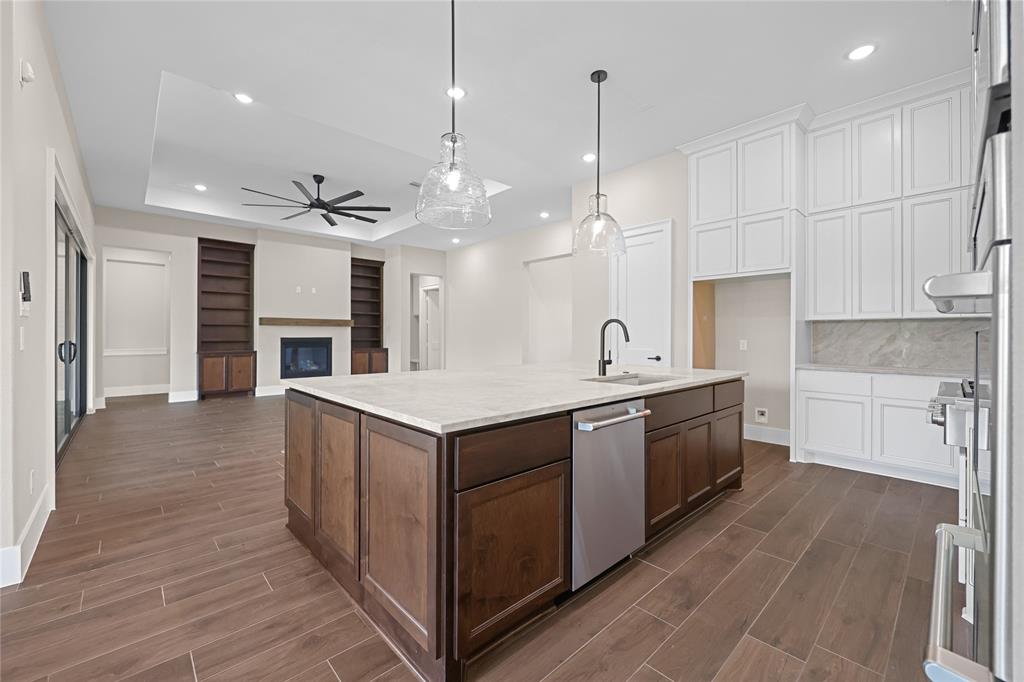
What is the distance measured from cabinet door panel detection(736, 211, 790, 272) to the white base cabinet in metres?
1.00

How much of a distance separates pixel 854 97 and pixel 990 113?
425 centimetres

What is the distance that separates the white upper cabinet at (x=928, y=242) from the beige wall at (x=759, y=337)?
0.88 metres

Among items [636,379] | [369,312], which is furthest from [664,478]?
[369,312]

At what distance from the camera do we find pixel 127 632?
1654mm

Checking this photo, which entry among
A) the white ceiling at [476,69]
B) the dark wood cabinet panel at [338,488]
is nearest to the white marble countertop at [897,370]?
the white ceiling at [476,69]

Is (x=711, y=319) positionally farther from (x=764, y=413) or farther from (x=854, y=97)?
(x=854, y=97)

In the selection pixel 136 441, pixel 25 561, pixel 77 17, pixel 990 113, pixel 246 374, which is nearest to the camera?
pixel 990 113

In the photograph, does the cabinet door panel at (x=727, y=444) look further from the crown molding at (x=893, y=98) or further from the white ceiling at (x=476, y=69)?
the crown molding at (x=893, y=98)

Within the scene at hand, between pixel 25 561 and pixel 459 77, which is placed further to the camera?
pixel 459 77

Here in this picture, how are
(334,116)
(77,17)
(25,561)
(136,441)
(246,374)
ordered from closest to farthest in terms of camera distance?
1. (25,561)
2. (77,17)
3. (334,116)
4. (136,441)
5. (246,374)

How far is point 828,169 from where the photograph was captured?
389 cm

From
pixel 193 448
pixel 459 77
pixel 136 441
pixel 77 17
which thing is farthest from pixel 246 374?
pixel 459 77

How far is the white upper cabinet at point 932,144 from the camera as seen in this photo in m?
3.28

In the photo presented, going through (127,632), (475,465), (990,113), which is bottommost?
(127,632)
